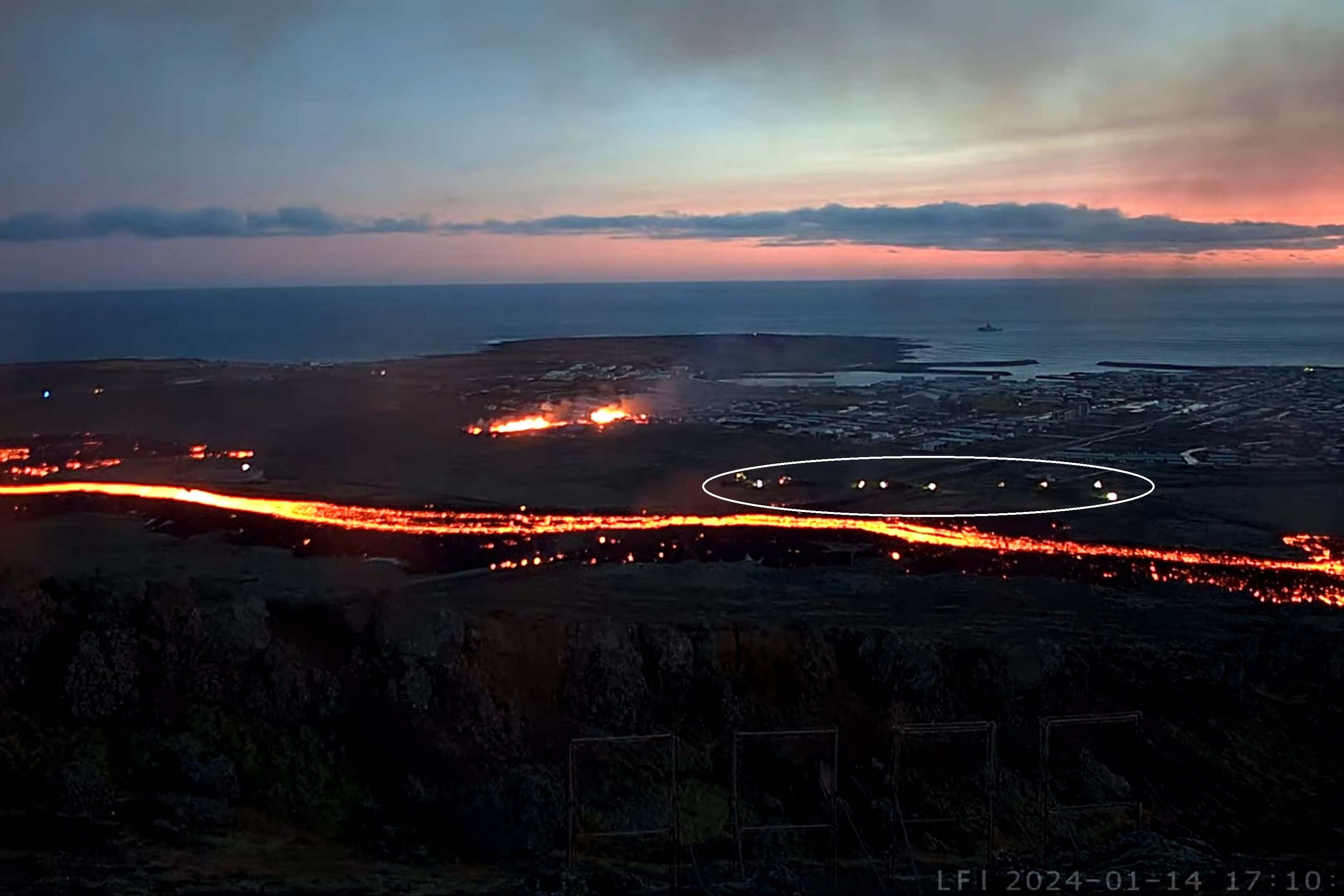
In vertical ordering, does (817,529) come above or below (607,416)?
below

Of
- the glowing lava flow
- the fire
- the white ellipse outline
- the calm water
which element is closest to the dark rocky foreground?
the glowing lava flow

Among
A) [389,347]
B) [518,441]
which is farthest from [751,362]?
[518,441]

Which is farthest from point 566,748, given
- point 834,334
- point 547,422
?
point 834,334

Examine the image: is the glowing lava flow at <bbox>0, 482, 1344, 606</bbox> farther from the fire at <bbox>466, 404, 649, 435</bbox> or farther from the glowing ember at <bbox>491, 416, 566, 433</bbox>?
the glowing ember at <bbox>491, 416, 566, 433</bbox>

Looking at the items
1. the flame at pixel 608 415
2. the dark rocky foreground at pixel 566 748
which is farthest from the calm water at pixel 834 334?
the dark rocky foreground at pixel 566 748

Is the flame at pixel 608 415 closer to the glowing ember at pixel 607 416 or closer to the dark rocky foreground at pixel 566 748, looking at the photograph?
the glowing ember at pixel 607 416

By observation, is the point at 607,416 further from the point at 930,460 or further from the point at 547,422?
the point at 930,460
